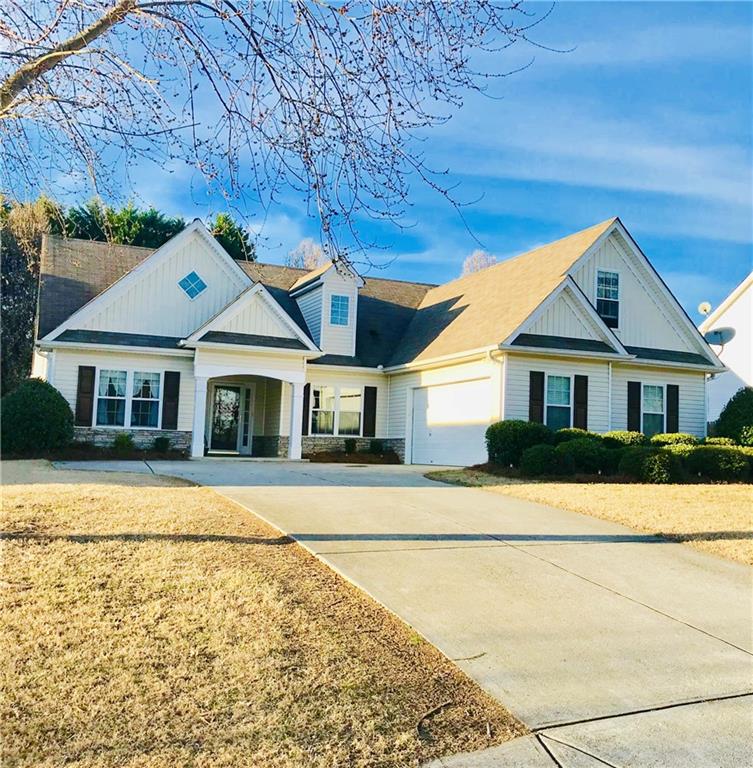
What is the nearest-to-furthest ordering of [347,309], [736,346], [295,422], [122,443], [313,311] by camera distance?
[122,443] → [295,422] → [347,309] → [313,311] → [736,346]

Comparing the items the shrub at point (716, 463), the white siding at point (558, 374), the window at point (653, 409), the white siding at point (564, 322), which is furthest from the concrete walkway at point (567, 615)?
the window at point (653, 409)

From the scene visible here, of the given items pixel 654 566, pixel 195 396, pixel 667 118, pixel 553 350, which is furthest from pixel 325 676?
pixel 195 396

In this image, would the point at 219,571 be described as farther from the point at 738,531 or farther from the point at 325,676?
the point at 738,531

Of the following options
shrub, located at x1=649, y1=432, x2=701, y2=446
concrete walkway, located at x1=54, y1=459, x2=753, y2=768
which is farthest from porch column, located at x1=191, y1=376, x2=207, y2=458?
shrub, located at x1=649, y1=432, x2=701, y2=446

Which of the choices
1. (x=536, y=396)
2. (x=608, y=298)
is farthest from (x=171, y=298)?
(x=608, y=298)

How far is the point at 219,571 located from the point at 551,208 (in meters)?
5.94

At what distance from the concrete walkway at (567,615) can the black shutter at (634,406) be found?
1087 centimetres

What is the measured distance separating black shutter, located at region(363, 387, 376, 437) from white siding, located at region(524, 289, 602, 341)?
6542 millimetres

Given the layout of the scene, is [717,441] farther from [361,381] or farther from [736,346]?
[736,346]

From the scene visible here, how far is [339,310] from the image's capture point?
23438 mm

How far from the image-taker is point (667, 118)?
902 cm

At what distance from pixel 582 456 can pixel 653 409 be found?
21.8ft

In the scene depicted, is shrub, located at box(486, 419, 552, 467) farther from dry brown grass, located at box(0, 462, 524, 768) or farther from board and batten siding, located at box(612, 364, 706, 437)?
dry brown grass, located at box(0, 462, 524, 768)

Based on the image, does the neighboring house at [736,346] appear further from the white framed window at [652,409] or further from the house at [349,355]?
the white framed window at [652,409]
